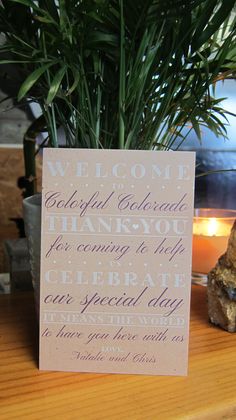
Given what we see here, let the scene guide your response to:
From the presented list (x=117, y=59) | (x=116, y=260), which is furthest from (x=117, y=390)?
(x=117, y=59)

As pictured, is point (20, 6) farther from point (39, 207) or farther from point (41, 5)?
point (39, 207)

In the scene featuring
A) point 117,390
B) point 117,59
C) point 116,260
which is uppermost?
point 117,59

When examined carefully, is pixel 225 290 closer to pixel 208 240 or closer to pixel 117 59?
pixel 208 240

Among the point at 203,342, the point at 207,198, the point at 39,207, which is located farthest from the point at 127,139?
the point at 207,198

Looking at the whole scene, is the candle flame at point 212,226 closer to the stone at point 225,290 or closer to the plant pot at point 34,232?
the stone at point 225,290

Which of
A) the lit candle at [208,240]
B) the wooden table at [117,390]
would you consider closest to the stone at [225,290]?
the wooden table at [117,390]

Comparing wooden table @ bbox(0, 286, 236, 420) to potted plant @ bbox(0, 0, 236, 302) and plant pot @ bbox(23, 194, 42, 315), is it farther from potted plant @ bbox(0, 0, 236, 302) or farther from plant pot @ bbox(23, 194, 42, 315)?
potted plant @ bbox(0, 0, 236, 302)
